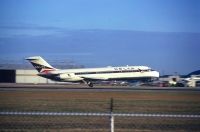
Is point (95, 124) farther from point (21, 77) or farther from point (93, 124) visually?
point (21, 77)

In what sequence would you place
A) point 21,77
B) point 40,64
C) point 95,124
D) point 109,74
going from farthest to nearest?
point 21,77 < point 40,64 < point 109,74 < point 95,124

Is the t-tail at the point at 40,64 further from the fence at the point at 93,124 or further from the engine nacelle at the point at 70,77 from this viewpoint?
the fence at the point at 93,124

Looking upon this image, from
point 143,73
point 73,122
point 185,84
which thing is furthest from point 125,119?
point 185,84

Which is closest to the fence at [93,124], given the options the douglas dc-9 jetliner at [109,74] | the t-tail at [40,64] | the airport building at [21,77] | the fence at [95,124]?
the fence at [95,124]

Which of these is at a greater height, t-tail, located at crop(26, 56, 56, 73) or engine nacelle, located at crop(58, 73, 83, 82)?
t-tail, located at crop(26, 56, 56, 73)

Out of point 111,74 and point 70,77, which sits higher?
point 111,74

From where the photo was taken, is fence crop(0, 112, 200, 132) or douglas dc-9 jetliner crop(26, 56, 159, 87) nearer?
fence crop(0, 112, 200, 132)

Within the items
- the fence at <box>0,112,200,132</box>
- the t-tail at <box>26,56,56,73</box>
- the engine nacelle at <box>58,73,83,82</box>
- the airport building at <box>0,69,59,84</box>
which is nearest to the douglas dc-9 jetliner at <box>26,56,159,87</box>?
the engine nacelle at <box>58,73,83,82</box>

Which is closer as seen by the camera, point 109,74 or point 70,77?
point 109,74

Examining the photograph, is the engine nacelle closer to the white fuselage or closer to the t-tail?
the white fuselage

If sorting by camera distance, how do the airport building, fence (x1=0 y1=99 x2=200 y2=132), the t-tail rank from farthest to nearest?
the airport building, the t-tail, fence (x1=0 y1=99 x2=200 y2=132)

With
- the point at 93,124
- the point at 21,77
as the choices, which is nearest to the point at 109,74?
the point at 21,77

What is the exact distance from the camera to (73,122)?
55.2 ft

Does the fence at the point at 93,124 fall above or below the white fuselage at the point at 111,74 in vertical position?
below
